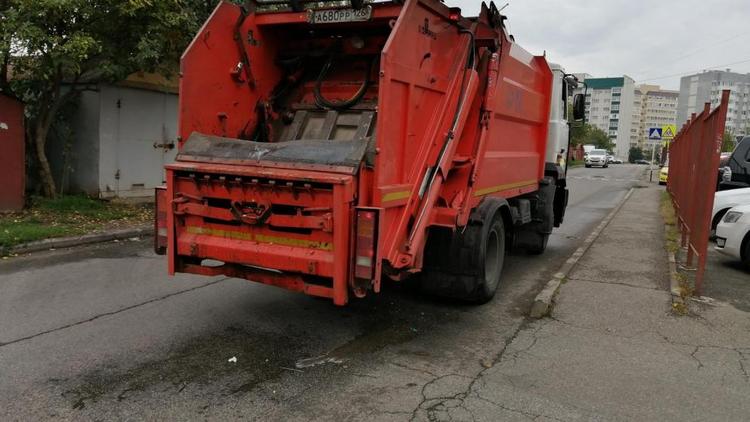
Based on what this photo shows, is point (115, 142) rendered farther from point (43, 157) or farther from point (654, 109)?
point (654, 109)

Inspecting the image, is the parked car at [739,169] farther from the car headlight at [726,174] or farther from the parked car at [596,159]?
the parked car at [596,159]

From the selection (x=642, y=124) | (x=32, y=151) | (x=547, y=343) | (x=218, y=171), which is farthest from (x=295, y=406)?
(x=642, y=124)

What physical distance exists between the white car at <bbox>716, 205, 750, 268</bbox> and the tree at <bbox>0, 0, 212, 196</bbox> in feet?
29.2

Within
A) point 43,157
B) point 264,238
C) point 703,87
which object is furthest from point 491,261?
point 703,87

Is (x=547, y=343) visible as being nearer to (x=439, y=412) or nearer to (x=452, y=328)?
(x=452, y=328)

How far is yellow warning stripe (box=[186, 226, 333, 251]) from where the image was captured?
13.6 ft

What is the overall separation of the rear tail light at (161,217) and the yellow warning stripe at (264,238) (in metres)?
0.26

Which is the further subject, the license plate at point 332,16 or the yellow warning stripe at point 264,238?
the license plate at point 332,16

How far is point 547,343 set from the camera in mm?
4934

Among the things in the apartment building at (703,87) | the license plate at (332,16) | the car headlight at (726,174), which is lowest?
the car headlight at (726,174)

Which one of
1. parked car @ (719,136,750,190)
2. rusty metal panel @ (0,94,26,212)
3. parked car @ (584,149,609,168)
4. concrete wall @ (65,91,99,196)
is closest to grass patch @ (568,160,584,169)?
parked car @ (584,149,609,168)

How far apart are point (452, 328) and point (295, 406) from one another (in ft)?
6.69

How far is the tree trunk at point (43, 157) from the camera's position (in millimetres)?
10297

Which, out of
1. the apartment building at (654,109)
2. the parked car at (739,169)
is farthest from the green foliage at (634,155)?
the parked car at (739,169)
